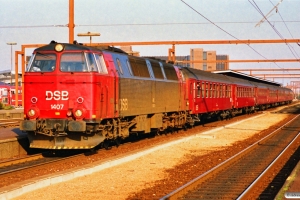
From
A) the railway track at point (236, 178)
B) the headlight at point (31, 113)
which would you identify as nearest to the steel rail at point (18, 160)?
the headlight at point (31, 113)

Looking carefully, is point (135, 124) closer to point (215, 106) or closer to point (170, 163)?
point (170, 163)

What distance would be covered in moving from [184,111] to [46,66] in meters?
12.3

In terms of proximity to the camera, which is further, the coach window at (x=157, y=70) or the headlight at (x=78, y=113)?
the coach window at (x=157, y=70)

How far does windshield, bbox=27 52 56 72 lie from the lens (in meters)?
15.9

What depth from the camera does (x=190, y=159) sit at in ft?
53.5

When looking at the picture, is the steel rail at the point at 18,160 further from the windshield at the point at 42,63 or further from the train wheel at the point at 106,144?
the windshield at the point at 42,63

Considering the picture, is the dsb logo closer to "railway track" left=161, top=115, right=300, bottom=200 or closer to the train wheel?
the train wheel

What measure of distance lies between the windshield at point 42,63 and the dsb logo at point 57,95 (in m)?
0.80

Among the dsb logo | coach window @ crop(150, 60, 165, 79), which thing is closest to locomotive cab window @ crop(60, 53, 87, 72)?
the dsb logo

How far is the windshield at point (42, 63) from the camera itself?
1593 cm

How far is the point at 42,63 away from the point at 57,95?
133 cm

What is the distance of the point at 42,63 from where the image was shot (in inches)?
632

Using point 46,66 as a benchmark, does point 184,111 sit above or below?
below

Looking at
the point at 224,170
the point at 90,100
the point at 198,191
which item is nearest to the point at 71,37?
the point at 90,100
